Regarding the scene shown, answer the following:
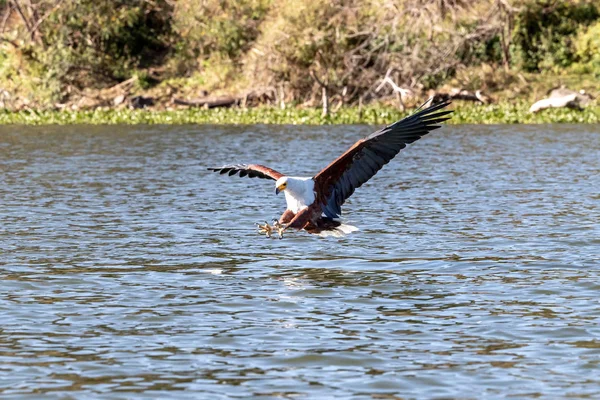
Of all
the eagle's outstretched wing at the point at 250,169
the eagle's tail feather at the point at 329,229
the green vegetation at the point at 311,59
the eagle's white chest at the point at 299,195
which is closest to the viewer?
the eagle's white chest at the point at 299,195

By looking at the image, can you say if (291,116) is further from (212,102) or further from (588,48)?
(588,48)

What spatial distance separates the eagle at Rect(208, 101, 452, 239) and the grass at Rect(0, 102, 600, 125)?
21295 millimetres

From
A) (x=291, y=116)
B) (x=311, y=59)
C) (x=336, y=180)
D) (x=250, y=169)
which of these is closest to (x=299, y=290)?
(x=336, y=180)

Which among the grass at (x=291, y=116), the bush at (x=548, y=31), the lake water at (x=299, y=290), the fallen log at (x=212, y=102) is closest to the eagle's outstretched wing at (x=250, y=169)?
the lake water at (x=299, y=290)

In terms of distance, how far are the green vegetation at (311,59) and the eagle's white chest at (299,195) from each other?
896 inches

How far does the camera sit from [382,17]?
124 feet

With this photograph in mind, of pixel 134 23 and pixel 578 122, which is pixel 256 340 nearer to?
pixel 578 122

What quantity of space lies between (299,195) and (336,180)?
0.54m

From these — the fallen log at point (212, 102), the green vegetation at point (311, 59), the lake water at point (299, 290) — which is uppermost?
the green vegetation at point (311, 59)

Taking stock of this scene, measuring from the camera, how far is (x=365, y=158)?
11094 mm

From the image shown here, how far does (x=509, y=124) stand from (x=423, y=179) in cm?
1342

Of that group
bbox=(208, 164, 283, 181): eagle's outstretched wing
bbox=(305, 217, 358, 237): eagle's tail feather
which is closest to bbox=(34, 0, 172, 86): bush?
bbox=(208, 164, 283, 181): eagle's outstretched wing

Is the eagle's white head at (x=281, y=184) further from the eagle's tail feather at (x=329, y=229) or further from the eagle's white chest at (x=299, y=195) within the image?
the eagle's tail feather at (x=329, y=229)

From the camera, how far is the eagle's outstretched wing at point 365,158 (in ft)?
35.2
